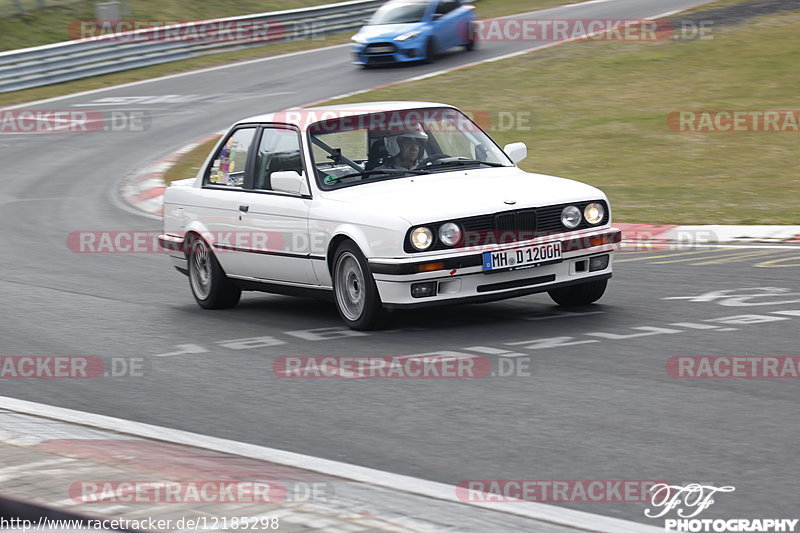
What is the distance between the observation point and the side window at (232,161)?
389 inches

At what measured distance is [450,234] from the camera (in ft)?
26.7

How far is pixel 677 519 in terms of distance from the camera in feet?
14.8

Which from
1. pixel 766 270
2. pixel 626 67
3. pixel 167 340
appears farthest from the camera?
pixel 626 67

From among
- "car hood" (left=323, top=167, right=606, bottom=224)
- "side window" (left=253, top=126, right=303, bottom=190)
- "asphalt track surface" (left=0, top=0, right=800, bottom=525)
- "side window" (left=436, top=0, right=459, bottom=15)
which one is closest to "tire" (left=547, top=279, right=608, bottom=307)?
"asphalt track surface" (left=0, top=0, right=800, bottom=525)

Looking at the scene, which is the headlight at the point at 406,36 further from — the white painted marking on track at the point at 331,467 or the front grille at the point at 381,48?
the white painted marking on track at the point at 331,467

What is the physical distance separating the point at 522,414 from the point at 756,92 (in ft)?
56.4

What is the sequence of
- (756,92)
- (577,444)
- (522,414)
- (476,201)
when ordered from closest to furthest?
(577,444)
(522,414)
(476,201)
(756,92)

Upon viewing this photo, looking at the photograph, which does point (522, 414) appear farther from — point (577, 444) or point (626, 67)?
point (626, 67)

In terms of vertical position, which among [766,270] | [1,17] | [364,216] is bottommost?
[766,270]

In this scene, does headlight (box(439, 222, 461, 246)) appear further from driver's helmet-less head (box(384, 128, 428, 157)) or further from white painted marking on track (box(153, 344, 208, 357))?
white painted marking on track (box(153, 344, 208, 357))

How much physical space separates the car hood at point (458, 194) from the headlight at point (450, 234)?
62mm

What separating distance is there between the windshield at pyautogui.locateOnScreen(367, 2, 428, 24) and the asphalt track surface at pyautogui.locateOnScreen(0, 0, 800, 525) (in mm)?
17418

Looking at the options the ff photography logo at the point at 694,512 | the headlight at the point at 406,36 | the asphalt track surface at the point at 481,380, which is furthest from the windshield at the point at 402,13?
the ff photography logo at the point at 694,512

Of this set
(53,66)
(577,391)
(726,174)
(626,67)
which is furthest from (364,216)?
(53,66)
